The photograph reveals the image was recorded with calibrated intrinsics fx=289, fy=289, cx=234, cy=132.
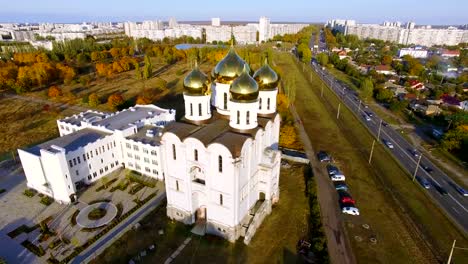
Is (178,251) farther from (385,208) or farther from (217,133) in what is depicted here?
(385,208)

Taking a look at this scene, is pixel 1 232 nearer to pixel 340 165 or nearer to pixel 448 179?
pixel 340 165

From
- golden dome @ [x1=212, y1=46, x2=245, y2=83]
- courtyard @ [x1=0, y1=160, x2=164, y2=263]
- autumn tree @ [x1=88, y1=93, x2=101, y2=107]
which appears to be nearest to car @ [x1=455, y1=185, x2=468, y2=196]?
golden dome @ [x1=212, y1=46, x2=245, y2=83]

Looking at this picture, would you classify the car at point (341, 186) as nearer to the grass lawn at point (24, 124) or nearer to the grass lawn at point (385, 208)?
the grass lawn at point (385, 208)

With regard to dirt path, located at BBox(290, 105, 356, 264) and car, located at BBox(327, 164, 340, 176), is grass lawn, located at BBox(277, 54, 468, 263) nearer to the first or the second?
dirt path, located at BBox(290, 105, 356, 264)

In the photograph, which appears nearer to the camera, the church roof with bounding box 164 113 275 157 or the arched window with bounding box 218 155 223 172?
the church roof with bounding box 164 113 275 157

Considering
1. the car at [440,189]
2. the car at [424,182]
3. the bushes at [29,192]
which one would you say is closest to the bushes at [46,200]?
the bushes at [29,192]
